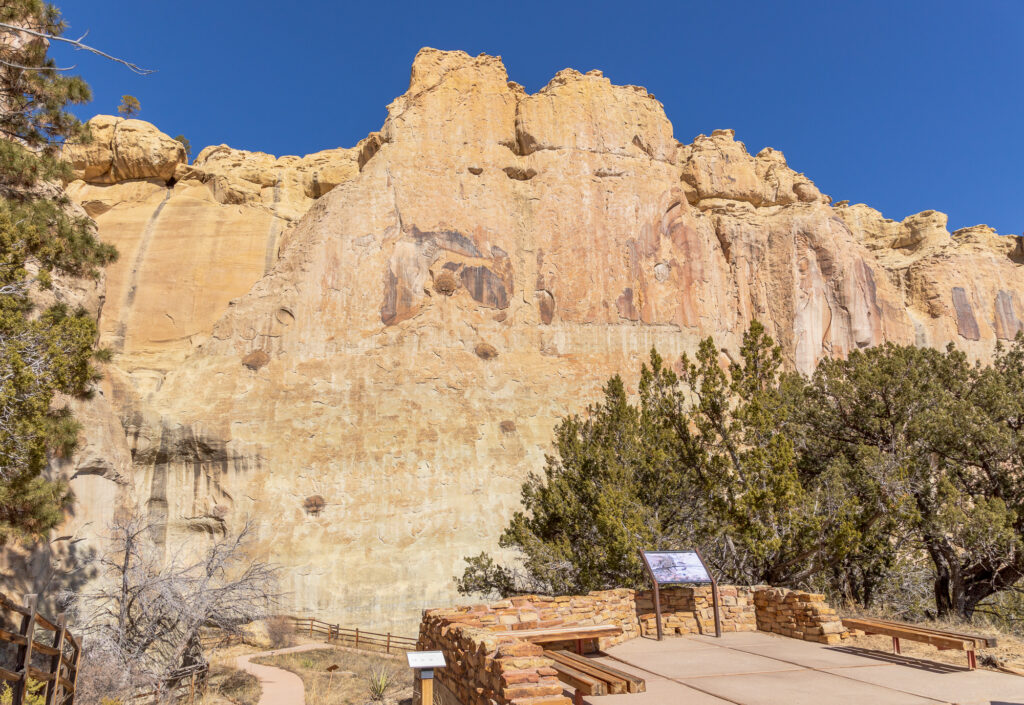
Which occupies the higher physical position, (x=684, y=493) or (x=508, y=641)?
(x=684, y=493)

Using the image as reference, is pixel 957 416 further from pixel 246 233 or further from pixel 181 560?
pixel 246 233

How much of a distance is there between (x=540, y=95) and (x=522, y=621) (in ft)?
105

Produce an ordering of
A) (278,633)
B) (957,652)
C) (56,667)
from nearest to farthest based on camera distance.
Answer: (56,667) → (957,652) → (278,633)

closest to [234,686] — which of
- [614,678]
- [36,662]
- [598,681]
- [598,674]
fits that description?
[36,662]

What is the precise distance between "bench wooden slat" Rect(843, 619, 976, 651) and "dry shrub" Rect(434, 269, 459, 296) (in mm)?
22882

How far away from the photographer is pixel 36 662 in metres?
11.4

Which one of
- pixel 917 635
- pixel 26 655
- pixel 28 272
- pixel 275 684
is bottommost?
pixel 275 684

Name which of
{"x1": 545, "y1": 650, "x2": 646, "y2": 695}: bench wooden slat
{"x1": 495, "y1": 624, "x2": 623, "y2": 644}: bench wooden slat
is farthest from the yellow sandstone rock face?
{"x1": 545, "y1": 650, "x2": 646, "y2": 695}: bench wooden slat

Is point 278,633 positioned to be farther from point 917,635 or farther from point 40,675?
point 917,635

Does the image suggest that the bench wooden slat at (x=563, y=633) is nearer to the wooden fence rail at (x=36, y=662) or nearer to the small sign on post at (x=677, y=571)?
the small sign on post at (x=677, y=571)

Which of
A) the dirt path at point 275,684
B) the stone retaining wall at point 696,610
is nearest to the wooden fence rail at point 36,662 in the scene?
the dirt path at point 275,684

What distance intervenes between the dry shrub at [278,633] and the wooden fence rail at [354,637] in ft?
2.03

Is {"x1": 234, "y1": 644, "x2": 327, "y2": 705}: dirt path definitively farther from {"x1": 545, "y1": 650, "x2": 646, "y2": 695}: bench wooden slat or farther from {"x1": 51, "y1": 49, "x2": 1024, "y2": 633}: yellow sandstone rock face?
{"x1": 545, "y1": 650, "x2": 646, "y2": 695}: bench wooden slat

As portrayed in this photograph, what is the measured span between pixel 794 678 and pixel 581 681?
2495 millimetres
